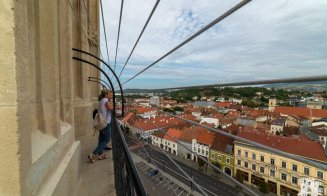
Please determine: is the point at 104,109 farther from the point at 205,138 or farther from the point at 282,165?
the point at 282,165

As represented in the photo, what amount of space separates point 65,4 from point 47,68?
98 cm

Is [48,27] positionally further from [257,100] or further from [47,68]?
[257,100]

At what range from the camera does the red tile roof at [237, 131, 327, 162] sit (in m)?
0.57

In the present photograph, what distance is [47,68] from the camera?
67.2 inches

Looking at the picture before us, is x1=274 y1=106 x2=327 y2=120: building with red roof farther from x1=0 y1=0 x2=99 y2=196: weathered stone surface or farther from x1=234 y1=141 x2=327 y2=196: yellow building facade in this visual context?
x1=0 y1=0 x2=99 y2=196: weathered stone surface

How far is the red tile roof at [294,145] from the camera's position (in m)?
0.57

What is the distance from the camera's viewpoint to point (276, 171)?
2.60ft

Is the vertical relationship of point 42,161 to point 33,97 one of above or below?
below

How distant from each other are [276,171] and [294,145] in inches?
4.0

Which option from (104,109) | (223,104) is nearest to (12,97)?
(223,104)

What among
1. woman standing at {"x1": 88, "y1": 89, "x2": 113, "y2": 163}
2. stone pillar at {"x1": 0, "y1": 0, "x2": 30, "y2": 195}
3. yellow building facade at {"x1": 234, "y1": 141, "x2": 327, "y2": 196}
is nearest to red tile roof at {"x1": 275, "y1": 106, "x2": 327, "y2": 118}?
yellow building facade at {"x1": 234, "y1": 141, "x2": 327, "y2": 196}

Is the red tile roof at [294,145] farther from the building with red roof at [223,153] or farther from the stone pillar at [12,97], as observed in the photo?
the stone pillar at [12,97]

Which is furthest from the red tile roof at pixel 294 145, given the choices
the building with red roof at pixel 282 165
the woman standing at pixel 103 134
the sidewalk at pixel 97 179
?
the woman standing at pixel 103 134

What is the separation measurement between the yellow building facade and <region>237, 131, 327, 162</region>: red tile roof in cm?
3
